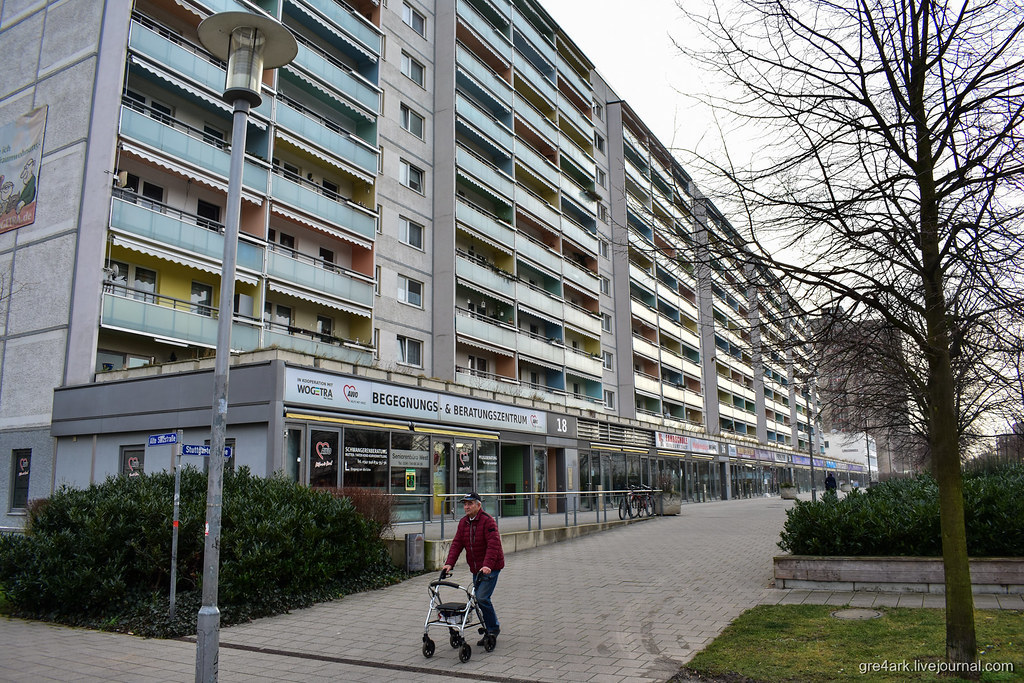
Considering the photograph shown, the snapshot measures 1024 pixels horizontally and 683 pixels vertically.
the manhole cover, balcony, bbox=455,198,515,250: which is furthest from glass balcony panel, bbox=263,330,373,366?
the manhole cover

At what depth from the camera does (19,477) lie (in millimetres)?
20672

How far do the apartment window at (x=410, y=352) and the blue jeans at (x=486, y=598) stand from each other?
20213 millimetres

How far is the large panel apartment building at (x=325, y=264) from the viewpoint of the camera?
1814 cm

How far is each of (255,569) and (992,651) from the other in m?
9.12

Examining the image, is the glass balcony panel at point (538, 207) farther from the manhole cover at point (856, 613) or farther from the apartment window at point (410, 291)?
the manhole cover at point (856, 613)

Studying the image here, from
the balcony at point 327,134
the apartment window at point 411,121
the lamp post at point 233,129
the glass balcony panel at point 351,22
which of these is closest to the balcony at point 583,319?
the apartment window at point 411,121

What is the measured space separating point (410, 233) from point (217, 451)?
23.9 m

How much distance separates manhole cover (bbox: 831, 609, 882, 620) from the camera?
9055 mm

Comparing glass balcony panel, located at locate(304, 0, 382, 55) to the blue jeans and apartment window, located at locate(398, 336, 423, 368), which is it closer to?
apartment window, located at locate(398, 336, 423, 368)

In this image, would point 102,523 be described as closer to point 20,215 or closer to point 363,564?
point 363,564

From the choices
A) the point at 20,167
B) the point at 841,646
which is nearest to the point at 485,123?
the point at 20,167

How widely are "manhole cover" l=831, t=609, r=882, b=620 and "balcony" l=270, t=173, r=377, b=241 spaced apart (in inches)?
765

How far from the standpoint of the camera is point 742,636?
8.30 metres

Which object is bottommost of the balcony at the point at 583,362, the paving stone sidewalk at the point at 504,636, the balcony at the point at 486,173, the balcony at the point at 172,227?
the paving stone sidewalk at the point at 504,636
